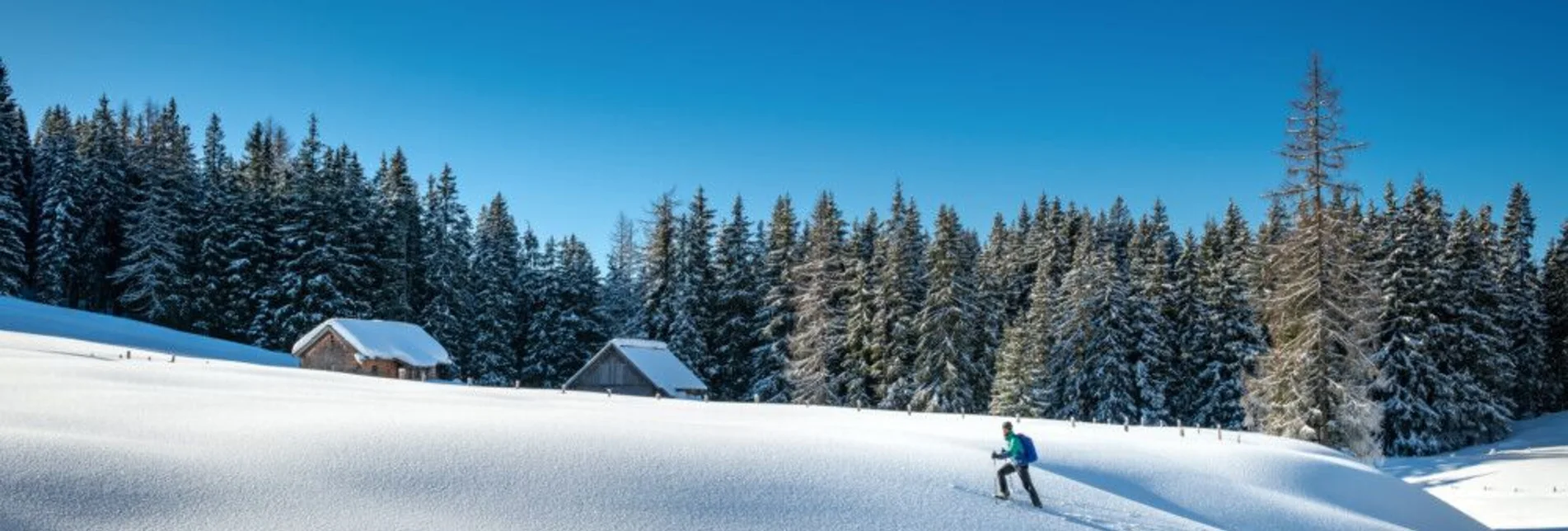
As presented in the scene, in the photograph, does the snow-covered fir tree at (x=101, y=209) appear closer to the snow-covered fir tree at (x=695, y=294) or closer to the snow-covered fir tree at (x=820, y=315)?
the snow-covered fir tree at (x=695, y=294)

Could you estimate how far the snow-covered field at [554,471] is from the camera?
1475cm

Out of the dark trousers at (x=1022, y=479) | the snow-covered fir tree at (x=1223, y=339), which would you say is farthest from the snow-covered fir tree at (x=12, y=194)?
the snow-covered fir tree at (x=1223, y=339)

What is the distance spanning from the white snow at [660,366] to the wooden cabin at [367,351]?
1017cm

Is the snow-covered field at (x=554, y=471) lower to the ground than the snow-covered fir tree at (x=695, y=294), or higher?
lower

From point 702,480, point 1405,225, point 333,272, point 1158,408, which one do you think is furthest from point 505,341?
point 1405,225

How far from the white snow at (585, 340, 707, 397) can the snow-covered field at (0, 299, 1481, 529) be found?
757 inches

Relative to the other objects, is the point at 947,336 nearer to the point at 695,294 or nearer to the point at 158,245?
the point at 695,294

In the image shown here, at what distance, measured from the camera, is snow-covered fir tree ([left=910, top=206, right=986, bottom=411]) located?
180 ft

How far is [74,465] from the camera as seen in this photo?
48.8ft

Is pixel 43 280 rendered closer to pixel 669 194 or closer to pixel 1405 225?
pixel 669 194

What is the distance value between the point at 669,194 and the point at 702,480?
53596 mm

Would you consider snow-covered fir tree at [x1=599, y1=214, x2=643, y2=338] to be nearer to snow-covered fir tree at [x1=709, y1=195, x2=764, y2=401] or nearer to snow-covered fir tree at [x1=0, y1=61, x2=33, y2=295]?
snow-covered fir tree at [x1=709, y1=195, x2=764, y2=401]

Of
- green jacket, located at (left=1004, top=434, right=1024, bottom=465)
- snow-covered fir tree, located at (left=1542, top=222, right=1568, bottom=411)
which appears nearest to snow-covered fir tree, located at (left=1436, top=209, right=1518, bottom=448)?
snow-covered fir tree, located at (left=1542, top=222, right=1568, bottom=411)

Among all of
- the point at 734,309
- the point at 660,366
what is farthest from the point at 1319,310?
the point at 734,309
